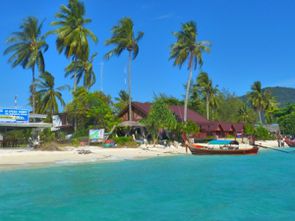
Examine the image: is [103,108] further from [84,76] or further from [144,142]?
[84,76]

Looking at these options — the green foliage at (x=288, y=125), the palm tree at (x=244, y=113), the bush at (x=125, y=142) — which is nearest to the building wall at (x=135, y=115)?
the bush at (x=125, y=142)

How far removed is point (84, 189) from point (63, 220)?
5353mm

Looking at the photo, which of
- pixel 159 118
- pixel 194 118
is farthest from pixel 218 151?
pixel 194 118

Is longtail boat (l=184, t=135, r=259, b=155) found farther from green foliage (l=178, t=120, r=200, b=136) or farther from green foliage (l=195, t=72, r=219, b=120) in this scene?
green foliage (l=195, t=72, r=219, b=120)

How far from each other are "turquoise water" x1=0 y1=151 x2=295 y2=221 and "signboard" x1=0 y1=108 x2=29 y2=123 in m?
10.5

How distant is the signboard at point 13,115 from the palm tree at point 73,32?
13700mm

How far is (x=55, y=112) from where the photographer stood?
51500 millimetres

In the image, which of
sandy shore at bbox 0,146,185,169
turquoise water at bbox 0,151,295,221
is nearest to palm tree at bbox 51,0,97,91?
sandy shore at bbox 0,146,185,169

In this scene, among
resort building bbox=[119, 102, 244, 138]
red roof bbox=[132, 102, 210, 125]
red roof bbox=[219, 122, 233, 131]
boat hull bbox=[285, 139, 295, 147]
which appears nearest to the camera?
red roof bbox=[132, 102, 210, 125]

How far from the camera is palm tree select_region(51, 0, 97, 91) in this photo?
44719 millimetres

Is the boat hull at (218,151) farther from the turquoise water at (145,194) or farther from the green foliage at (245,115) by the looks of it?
the green foliage at (245,115)

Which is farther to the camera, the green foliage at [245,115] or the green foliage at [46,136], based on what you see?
the green foliage at [245,115]

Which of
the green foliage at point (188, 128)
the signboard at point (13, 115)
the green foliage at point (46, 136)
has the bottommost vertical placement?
the green foliage at point (46, 136)

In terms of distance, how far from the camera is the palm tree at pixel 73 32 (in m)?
44.7
